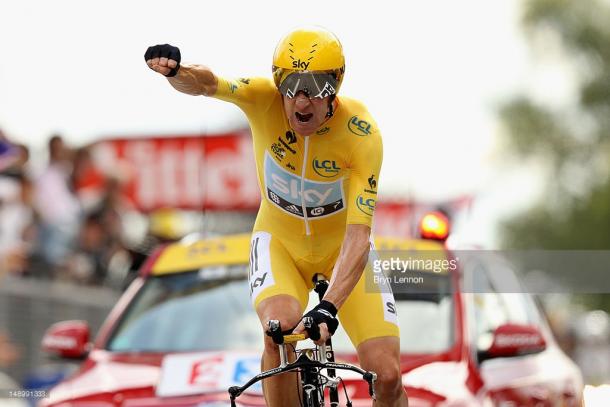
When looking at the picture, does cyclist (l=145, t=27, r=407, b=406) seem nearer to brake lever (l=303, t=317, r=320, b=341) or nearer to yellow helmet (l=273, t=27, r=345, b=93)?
yellow helmet (l=273, t=27, r=345, b=93)

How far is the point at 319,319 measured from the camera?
6180 mm

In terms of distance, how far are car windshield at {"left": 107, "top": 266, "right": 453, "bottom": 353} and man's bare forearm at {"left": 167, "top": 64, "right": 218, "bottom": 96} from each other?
2090mm

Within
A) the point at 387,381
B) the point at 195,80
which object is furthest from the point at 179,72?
the point at 387,381

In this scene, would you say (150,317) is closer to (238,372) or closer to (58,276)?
(238,372)

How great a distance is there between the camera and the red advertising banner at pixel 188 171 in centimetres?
2138

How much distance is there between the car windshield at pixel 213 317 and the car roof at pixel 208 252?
2.3 inches

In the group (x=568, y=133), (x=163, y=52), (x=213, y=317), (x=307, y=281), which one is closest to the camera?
(x=163, y=52)

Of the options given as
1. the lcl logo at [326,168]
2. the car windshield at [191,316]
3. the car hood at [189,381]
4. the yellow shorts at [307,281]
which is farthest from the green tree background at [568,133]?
the lcl logo at [326,168]

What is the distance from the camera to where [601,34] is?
61.8m

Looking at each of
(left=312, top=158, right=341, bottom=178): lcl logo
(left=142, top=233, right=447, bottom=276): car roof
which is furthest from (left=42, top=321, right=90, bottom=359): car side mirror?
(left=312, top=158, right=341, bottom=178): lcl logo

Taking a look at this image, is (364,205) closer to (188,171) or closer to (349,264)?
(349,264)

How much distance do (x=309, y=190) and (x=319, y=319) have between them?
49.0 inches

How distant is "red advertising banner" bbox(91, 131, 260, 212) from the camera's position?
70.1ft

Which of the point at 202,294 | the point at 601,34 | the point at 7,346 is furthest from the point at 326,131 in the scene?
the point at 601,34
